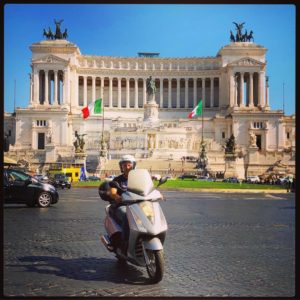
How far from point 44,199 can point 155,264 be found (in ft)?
48.6

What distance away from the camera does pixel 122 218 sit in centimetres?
951

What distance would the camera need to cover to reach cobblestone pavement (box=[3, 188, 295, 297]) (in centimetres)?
807

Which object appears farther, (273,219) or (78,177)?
(78,177)

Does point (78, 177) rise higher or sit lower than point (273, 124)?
lower

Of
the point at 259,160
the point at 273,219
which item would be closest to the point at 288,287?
the point at 273,219

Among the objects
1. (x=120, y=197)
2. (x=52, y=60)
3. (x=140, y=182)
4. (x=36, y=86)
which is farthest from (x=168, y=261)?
(x=52, y=60)

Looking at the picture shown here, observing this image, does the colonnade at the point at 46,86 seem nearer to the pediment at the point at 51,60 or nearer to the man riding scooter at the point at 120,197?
the pediment at the point at 51,60

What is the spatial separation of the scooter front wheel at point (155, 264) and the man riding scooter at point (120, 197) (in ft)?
1.94

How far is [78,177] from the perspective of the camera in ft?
199

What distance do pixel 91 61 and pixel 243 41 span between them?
1063 inches

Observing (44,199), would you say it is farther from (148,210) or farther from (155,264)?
(155,264)

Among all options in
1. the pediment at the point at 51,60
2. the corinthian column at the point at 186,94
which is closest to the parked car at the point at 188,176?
the pediment at the point at 51,60

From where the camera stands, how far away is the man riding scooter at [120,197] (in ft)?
30.3

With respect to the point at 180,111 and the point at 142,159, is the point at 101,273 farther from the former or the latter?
the point at 180,111
